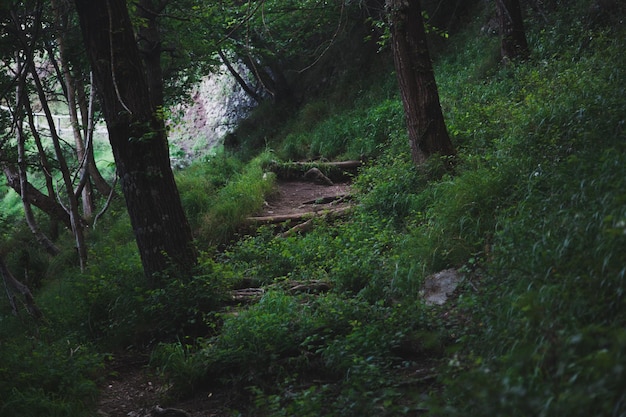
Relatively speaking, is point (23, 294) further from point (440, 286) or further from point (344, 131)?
point (344, 131)

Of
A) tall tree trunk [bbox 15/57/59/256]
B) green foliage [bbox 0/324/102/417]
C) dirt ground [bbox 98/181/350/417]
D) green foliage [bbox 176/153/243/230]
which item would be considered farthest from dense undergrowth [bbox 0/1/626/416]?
tall tree trunk [bbox 15/57/59/256]

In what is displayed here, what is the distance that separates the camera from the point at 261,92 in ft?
62.0

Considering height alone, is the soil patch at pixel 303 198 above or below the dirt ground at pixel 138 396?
above

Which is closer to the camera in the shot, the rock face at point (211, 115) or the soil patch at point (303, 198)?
the soil patch at point (303, 198)

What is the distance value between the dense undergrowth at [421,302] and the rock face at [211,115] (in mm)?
10654

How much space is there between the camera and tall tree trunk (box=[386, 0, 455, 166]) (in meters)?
7.64

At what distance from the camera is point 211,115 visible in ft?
69.3

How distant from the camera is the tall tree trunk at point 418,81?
7.64 meters

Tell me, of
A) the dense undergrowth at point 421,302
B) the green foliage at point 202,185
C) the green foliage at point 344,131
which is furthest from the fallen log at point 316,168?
the dense undergrowth at point 421,302

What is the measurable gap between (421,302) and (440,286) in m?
0.32

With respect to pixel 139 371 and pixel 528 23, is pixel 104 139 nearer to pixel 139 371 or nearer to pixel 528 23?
pixel 528 23

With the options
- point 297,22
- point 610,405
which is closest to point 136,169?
point 610,405

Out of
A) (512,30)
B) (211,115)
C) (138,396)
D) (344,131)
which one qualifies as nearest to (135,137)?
(138,396)

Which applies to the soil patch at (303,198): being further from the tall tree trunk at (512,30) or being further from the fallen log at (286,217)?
the tall tree trunk at (512,30)
